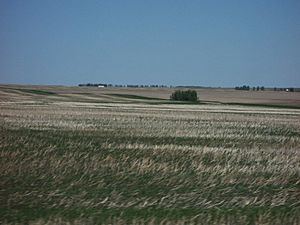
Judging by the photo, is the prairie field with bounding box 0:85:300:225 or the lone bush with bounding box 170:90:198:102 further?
the lone bush with bounding box 170:90:198:102

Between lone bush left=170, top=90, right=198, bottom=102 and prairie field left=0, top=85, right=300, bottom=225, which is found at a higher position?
lone bush left=170, top=90, right=198, bottom=102

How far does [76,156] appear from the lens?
55.0 feet

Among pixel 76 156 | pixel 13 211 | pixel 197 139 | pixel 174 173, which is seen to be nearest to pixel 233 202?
pixel 174 173

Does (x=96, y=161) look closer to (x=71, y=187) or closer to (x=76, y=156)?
(x=76, y=156)

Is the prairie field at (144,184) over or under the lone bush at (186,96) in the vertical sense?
under

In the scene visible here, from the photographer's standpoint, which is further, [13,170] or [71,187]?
[13,170]

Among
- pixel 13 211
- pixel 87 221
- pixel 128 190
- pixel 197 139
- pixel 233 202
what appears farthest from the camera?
pixel 197 139

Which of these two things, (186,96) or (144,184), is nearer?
(144,184)

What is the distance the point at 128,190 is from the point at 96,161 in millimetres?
4192

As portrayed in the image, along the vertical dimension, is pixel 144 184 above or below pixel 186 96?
below

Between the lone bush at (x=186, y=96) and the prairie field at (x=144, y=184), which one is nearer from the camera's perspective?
the prairie field at (x=144, y=184)

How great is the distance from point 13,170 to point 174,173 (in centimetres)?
444

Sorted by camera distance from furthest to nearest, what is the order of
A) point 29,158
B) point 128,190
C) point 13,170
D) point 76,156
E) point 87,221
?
point 76,156 → point 29,158 → point 13,170 → point 128,190 → point 87,221

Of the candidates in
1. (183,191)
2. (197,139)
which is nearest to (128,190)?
(183,191)
